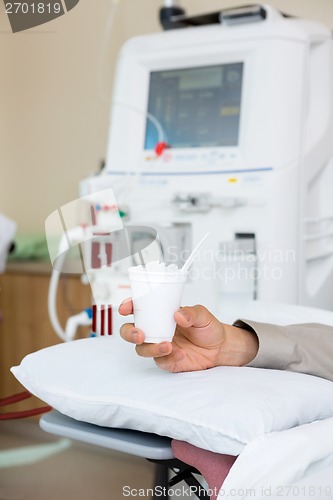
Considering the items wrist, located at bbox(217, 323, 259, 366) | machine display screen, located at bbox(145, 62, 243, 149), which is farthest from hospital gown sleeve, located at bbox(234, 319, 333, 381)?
machine display screen, located at bbox(145, 62, 243, 149)

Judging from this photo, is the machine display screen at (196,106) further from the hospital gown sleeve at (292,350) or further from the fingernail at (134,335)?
the fingernail at (134,335)

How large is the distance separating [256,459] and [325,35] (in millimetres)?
1411

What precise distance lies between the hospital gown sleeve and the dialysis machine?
2.05 ft

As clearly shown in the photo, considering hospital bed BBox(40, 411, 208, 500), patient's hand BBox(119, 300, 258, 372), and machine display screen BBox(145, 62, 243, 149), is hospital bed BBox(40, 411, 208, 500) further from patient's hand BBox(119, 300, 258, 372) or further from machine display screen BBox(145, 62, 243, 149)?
machine display screen BBox(145, 62, 243, 149)

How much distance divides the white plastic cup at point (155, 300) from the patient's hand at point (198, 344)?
1 centimetres

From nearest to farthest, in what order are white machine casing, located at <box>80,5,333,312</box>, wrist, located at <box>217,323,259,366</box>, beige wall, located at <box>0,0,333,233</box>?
wrist, located at <box>217,323,259,366</box> < white machine casing, located at <box>80,5,333,312</box> < beige wall, located at <box>0,0,333,233</box>

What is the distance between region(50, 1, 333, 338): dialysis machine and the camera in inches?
69.7

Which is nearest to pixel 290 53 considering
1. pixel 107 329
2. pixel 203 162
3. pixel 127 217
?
pixel 203 162

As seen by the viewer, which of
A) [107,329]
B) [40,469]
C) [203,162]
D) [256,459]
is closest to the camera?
[256,459]

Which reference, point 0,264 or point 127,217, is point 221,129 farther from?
point 0,264

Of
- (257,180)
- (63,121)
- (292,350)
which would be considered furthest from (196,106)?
(63,121)

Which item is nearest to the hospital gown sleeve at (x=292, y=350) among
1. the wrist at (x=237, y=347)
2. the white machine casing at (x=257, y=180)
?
the wrist at (x=237, y=347)

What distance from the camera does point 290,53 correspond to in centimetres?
179

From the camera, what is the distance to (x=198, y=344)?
3.29 ft
